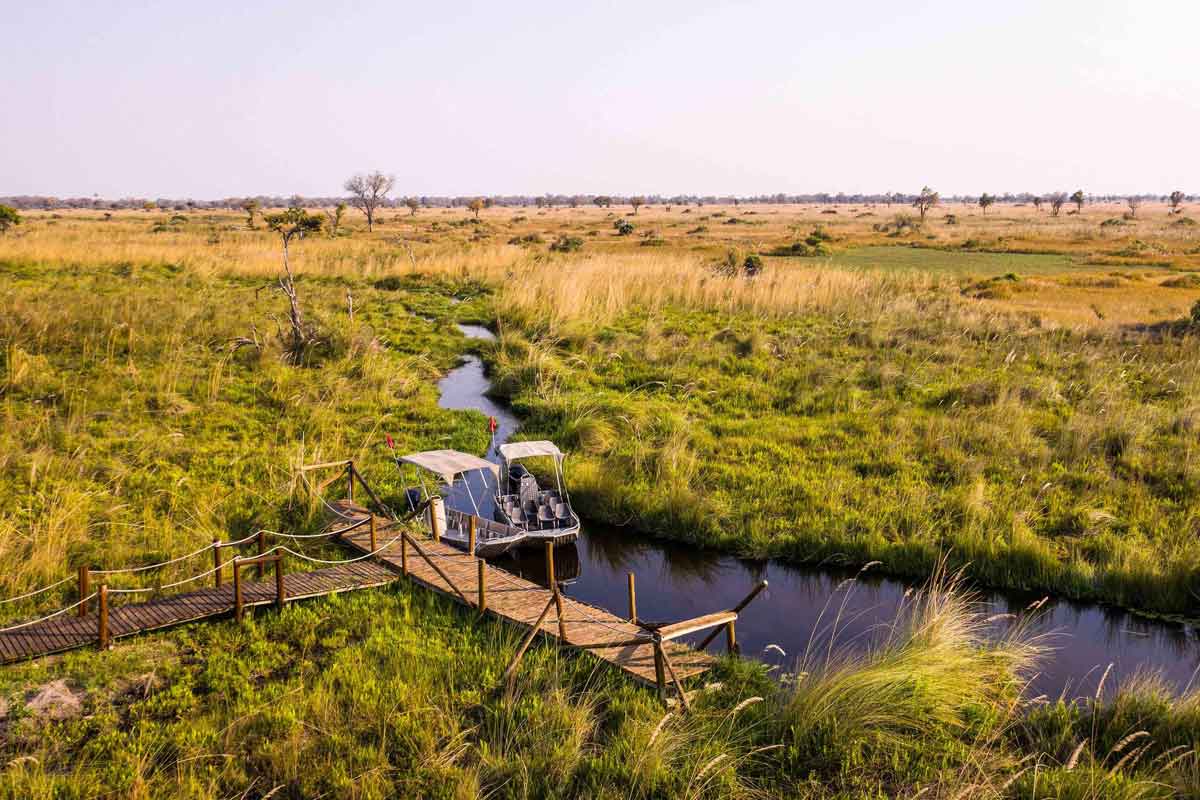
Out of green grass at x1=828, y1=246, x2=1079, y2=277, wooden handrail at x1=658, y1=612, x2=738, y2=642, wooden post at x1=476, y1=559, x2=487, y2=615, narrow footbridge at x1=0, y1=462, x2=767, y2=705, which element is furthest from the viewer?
green grass at x1=828, y1=246, x2=1079, y2=277

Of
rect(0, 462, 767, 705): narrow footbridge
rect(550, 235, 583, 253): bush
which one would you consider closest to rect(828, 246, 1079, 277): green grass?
rect(550, 235, 583, 253): bush

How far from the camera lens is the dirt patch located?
732cm

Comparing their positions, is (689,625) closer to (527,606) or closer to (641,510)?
(527,606)

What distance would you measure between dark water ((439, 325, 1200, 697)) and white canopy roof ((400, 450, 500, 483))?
1.67 meters

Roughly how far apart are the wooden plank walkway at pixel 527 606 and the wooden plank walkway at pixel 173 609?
2.31 feet

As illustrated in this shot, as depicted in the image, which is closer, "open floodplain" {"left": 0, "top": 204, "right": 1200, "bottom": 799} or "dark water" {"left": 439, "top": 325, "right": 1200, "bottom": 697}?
"open floodplain" {"left": 0, "top": 204, "right": 1200, "bottom": 799}

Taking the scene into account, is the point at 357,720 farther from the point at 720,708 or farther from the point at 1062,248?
the point at 1062,248

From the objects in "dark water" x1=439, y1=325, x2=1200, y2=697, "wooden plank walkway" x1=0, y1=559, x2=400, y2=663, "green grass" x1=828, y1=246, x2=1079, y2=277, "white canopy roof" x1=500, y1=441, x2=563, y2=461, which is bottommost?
"dark water" x1=439, y1=325, x2=1200, y2=697

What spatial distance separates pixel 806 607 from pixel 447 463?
6.17 meters

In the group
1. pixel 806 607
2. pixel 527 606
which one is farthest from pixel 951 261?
pixel 527 606

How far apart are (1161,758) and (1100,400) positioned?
12563mm

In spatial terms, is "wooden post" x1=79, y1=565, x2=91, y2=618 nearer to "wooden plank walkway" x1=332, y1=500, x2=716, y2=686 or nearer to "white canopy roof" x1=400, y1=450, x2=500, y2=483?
"wooden plank walkway" x1=332, y1=500, x2=716, y2=686

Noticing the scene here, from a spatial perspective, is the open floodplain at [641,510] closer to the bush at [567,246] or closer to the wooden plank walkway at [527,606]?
the wooden plank walkway at [527,606]

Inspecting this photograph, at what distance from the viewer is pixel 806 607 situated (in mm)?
11055
